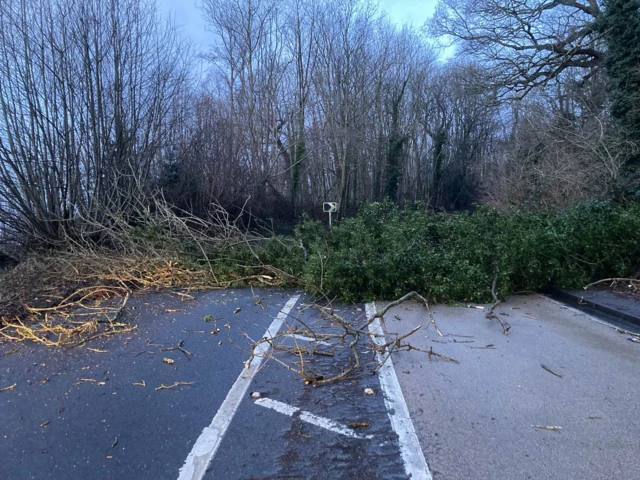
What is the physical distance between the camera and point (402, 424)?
334 cm

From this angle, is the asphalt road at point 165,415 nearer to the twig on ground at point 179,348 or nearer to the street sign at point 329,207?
the twig on ground at point 179,348

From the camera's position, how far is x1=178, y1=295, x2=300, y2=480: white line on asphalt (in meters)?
2.80

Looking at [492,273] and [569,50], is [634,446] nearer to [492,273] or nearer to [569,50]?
[492,273]

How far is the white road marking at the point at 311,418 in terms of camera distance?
3.26 meters

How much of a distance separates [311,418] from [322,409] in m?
0.18

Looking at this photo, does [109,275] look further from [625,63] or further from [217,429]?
[625,63]

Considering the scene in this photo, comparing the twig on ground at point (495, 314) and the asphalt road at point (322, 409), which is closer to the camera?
the asphalt road at point (322, 409)

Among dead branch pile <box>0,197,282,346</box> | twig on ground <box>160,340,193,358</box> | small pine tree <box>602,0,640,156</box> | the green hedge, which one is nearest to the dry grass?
dead branch pile <box>0,197,282,346</box>

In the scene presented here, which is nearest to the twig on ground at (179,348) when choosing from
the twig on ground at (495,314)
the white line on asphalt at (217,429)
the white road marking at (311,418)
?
the white line on asphalt at (217,429)

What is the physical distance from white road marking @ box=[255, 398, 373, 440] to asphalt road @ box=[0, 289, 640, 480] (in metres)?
0.02

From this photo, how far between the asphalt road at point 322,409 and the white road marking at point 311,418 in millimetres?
16

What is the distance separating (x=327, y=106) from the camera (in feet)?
85.4

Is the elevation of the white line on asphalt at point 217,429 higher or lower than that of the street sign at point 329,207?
lower

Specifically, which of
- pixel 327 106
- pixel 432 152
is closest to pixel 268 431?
pixel 327 106
